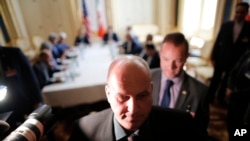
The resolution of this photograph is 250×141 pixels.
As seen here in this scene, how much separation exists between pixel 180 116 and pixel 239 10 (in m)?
2.17

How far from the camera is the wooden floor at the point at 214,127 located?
89.0 inches

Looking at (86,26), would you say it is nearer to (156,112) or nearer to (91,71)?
(91,71)

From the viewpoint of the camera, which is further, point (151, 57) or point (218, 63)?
→ point (151, 57)

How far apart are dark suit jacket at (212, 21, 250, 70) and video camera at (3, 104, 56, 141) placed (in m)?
2.65

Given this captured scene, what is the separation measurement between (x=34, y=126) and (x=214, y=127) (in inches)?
99.2

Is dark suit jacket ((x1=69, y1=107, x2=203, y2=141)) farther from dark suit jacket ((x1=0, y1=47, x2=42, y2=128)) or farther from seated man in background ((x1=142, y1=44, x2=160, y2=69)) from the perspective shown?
seated man in background ((x1=142, y1=44, x2=160, y2=69))

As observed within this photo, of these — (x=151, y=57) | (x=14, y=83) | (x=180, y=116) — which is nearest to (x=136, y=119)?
(x=180, y=116)

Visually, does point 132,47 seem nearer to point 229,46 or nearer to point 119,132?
point 229,46

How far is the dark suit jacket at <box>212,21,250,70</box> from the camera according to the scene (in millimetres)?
2367

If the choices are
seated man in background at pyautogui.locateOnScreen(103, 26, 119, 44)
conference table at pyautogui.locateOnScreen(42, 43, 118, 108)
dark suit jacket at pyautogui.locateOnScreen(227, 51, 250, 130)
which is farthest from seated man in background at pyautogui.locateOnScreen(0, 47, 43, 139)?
seated man in background at pyautogui.locateOnScreen(103, 26, 119, 44)

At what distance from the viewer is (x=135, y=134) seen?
0.68 m

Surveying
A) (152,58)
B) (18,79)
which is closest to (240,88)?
(152,58)

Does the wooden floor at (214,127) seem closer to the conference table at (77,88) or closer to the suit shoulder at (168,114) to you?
the conference table at (77,88)

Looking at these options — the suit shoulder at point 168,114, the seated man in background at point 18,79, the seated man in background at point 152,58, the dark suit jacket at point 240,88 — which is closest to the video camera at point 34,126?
the suit shoulder at point 168,114
